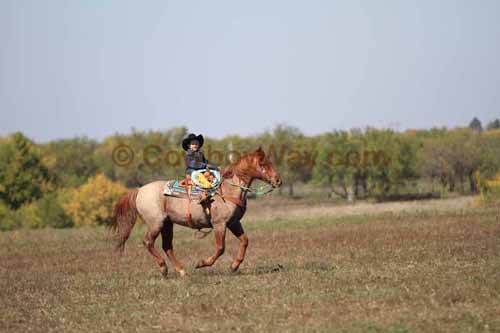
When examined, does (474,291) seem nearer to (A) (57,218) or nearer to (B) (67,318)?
(B) (67,318)

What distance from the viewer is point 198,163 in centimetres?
1401

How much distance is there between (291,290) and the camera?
37.2ft

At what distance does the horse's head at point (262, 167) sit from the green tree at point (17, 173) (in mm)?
50234

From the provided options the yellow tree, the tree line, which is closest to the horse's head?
the tree line

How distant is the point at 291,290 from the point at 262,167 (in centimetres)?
317

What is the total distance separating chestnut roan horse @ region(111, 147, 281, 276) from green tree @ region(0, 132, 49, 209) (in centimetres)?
4839

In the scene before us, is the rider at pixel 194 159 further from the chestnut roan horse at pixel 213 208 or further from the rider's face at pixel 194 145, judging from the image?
the chestnut roan horse at pixel 213 208

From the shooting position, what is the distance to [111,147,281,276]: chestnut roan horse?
13.6 m

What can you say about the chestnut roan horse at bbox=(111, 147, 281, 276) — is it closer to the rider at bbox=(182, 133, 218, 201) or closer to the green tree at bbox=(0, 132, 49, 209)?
the rider at bbox=(182, 133, 218, 201)

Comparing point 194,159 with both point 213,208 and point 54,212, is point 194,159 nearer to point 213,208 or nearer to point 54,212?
point 213,208

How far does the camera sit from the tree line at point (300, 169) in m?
56.0

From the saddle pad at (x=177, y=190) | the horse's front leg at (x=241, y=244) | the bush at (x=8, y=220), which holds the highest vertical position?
the saddle pad at (x=177, y=190)

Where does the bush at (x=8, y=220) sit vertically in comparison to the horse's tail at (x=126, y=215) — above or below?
below

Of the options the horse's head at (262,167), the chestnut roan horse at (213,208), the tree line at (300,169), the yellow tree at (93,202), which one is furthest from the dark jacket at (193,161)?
the yellow tree at (93,202)
